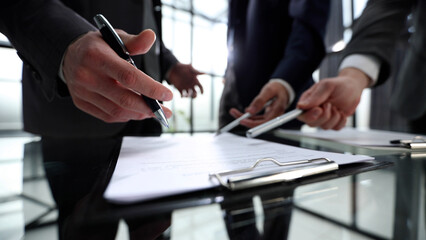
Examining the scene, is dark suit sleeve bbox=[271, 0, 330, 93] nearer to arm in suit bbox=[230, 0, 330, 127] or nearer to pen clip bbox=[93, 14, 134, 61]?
arm in suit bbox=[230, 0, 330, 127]

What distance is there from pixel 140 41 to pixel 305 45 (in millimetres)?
613

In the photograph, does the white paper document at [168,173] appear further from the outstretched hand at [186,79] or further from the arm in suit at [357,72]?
the outstretched hand at [186,79]

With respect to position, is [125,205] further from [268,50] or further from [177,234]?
[268,50]

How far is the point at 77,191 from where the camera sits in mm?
151

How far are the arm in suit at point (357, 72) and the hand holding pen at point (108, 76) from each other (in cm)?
32

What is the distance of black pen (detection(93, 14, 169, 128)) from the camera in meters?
0.24

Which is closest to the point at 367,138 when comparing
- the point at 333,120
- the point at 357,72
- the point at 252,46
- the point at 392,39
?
the point at 333,120

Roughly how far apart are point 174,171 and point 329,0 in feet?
2.77

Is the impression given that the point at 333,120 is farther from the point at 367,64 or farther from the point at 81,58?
the point at 81,58

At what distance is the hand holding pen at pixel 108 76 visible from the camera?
0.23m

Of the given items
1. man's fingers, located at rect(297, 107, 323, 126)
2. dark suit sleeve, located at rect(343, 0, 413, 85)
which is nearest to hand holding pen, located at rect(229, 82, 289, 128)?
man's fingers, located at rect(297, 107, 323, 126)

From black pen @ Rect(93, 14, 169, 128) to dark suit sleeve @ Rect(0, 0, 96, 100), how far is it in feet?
0.21

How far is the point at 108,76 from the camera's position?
25 cm

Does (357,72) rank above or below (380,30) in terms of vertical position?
below
